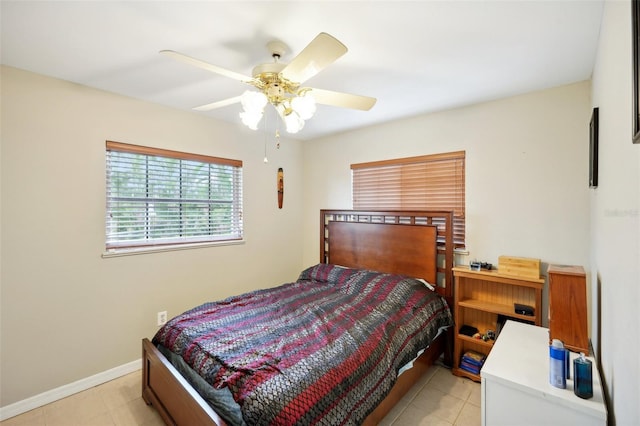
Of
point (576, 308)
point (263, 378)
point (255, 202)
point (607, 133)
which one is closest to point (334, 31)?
point (607, 133)

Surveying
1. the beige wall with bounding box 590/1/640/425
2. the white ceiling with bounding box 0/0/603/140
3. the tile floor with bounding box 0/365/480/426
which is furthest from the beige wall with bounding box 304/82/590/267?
the tile floor with bounding box 0/365/480/426

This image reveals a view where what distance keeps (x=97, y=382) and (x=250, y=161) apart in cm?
256

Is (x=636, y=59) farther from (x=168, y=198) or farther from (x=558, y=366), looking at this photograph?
(x=168, y=198)

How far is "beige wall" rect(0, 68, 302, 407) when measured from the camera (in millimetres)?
2041

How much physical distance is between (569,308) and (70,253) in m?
3.44

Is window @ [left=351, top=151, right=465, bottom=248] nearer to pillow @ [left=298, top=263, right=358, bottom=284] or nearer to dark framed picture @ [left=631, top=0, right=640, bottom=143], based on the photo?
pillow @ [left=298, top=263, right=358, bottom=284]

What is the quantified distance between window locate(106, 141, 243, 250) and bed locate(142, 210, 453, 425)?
1.02 meters

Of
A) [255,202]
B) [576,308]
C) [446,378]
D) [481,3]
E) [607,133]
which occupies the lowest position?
[446,378]

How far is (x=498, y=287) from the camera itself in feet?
8.28

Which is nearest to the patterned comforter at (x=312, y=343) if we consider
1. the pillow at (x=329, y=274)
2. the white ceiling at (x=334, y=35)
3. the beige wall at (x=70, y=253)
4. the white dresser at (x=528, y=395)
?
the pillow at (x=329, y=274)

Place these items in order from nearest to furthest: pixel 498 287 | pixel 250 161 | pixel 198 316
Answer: pixel 198 316 < pixel 498 287 < pixel 250 161

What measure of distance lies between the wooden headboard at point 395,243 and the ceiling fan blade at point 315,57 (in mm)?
1886

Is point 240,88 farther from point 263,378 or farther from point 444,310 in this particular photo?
point 444,310

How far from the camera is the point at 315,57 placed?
1.32 metres
